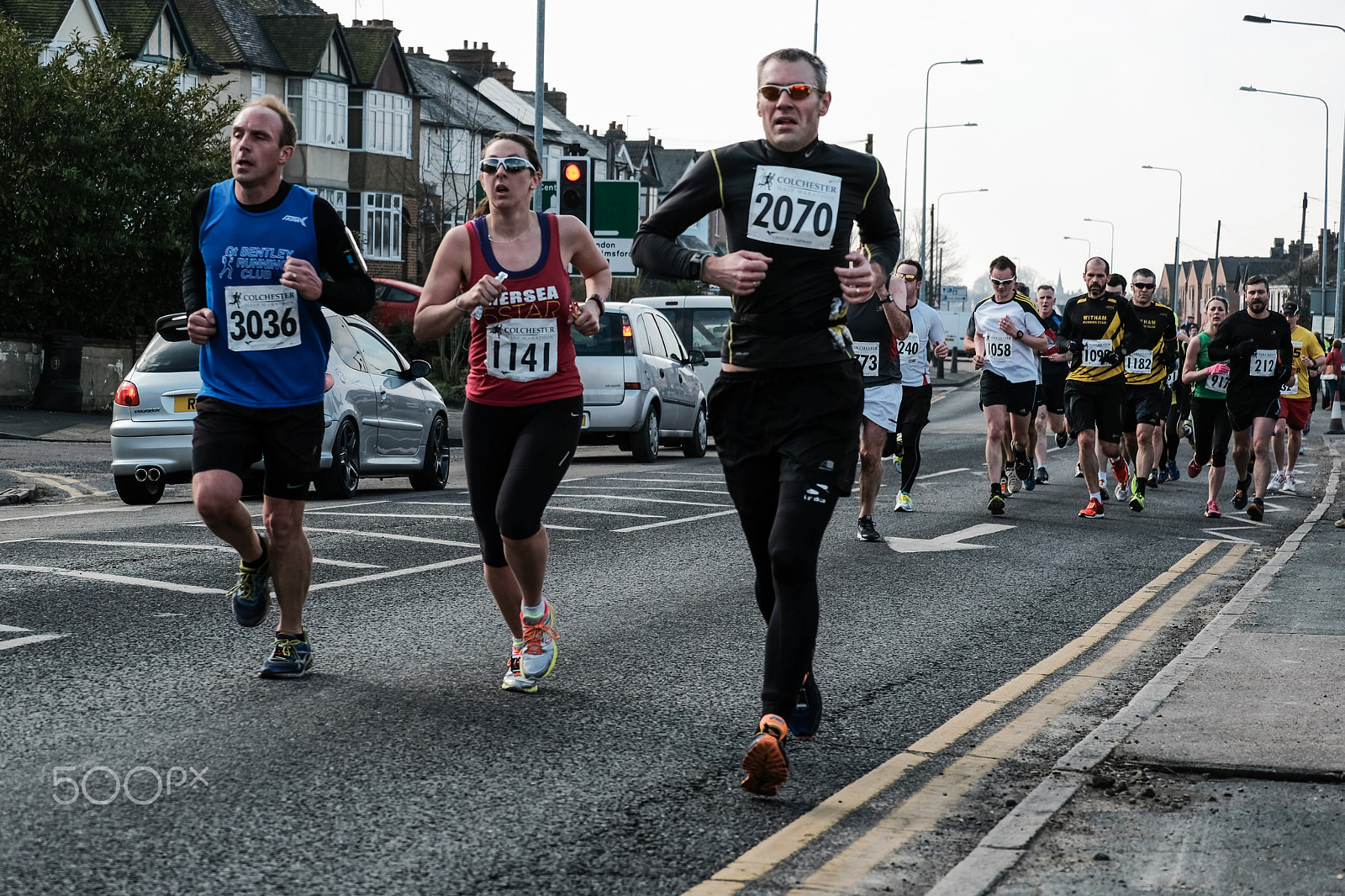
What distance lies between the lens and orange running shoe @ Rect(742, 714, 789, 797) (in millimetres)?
4652

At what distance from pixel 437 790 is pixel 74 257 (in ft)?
82.0

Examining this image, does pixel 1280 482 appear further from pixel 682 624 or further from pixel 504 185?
pixel 504 185

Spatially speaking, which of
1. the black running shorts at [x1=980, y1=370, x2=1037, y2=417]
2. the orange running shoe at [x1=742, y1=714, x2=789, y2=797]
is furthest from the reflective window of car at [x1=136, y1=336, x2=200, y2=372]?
the orange running shoe at [x1=742, y1=714, x2=789, y2=797]

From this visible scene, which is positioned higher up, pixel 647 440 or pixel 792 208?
pixel 792 208

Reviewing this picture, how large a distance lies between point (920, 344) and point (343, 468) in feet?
16.5

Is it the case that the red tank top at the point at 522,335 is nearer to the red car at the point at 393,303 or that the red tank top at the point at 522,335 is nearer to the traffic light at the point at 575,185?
the traffic light at the point at 575,185

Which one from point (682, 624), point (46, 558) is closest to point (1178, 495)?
point (682, 624)

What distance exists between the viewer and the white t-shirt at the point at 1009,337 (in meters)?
14.4

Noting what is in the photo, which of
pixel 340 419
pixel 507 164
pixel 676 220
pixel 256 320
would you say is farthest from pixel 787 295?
pixel 340 419

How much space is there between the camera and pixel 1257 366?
555 inches

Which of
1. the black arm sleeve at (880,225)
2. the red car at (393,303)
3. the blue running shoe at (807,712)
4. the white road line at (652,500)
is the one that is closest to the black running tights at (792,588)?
the blue running shoe at (807,712)

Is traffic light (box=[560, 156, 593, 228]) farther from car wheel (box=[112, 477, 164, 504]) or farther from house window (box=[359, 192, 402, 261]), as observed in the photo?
house window (box=[359, 192, 402, 261])

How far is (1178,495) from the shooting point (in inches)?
662

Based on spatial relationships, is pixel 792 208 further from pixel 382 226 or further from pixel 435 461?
pixel 382 226
